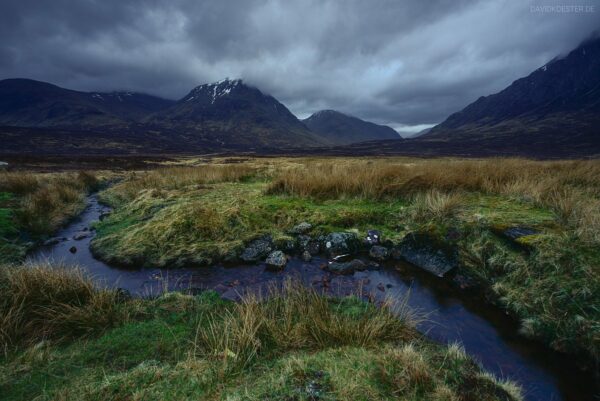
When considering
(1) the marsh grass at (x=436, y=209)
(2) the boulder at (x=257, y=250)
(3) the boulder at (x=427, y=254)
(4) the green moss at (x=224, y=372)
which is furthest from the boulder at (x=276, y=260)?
(1) the marsh grass at (x=436, y=209)

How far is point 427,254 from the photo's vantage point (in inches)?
276

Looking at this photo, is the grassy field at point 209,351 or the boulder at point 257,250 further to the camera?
the boulder at point 257,250

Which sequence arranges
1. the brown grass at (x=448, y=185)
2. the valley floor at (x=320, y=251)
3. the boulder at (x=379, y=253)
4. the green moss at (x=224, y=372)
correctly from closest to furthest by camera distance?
the green moss at (x=224, y=372), the valley floor at (x=320, y=251), the boulder at (x=379, y=253), the brown grass at (x=448, y=185)

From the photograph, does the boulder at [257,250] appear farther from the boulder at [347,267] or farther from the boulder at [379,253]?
the boulder at [379,253]

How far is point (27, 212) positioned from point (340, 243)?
35.8ft

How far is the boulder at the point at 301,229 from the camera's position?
845cm

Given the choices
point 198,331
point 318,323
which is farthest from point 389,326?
point 198,331

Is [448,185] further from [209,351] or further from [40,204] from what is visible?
[40,204]

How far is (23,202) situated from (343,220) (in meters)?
12.3

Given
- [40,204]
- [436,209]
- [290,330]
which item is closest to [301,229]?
[436,209]

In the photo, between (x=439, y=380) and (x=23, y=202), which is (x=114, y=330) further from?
(x=23, y=202)

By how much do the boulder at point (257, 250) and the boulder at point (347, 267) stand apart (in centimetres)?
177

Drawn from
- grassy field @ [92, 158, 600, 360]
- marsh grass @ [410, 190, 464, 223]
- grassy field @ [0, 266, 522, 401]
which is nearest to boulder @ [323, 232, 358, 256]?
grassy field @ [92, 158, 600, 360]

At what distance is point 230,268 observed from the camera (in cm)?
717
